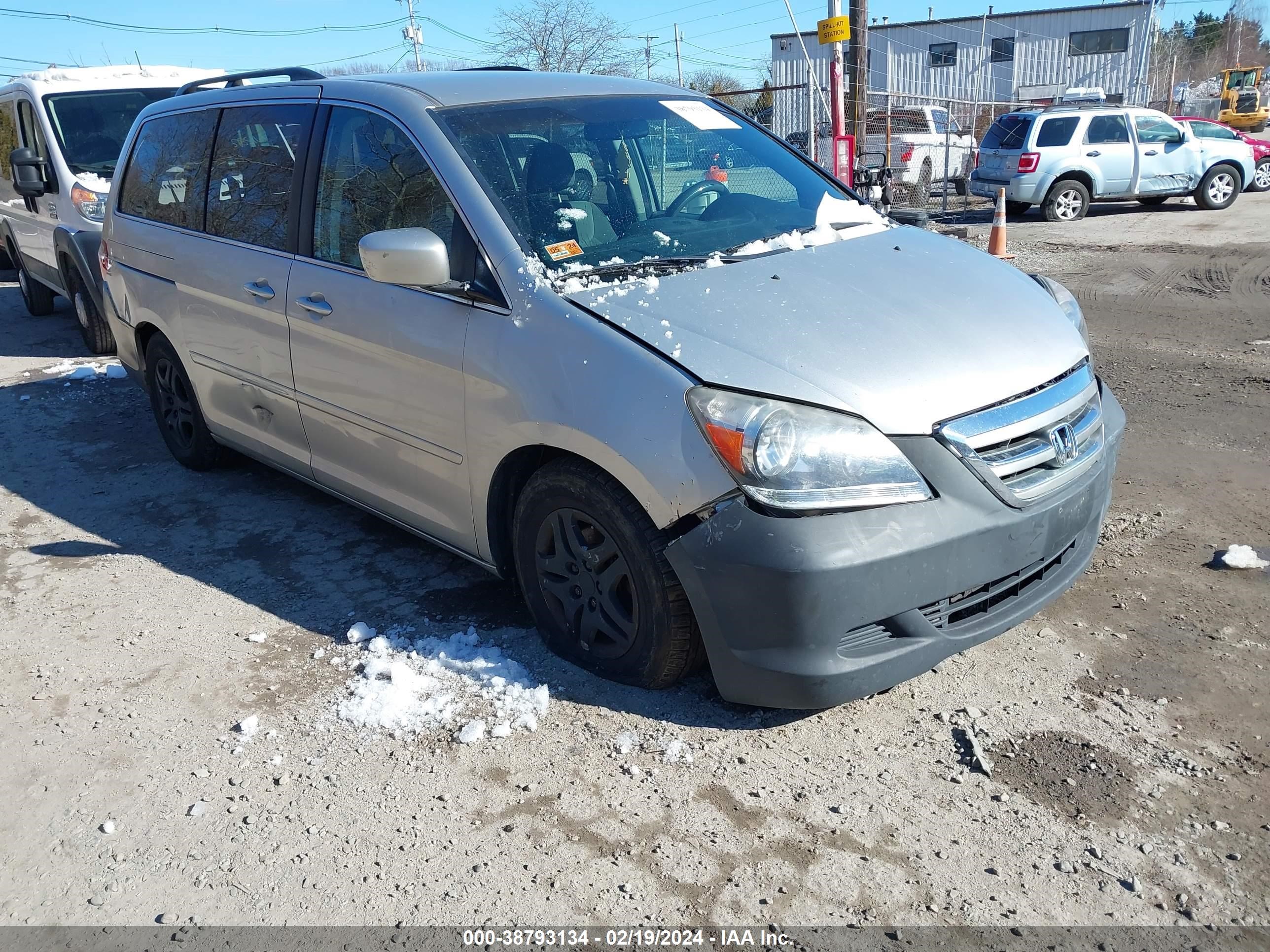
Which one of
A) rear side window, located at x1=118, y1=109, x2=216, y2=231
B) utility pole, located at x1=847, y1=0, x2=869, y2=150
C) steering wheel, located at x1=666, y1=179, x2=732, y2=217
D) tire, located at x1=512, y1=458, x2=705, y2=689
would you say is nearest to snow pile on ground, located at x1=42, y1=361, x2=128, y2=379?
rear side window, located at x1=118, y1=109, x2=216, y2=231

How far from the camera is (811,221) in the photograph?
3846 millimetres

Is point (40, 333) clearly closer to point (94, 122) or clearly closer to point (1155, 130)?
point (94, 122)

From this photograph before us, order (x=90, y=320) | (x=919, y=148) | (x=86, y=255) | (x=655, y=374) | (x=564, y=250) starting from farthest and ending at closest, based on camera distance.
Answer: (x=919, y=148)
(x=90, y=320)
(x=86, y=255)
(x=564, y=250)
(x=655, y=374)

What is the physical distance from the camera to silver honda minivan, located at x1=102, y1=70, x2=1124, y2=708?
8.84 ft

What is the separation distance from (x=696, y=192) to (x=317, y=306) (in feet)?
5.01

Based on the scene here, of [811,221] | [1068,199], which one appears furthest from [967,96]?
[811,221]

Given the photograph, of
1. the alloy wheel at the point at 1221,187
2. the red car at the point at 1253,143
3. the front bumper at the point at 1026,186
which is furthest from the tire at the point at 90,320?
the red car at the point at 1253,143

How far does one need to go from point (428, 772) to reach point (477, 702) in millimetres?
352

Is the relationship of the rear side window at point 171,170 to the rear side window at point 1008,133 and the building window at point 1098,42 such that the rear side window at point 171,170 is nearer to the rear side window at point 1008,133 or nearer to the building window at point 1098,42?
the rear side window at point 1008,133

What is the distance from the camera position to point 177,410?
5.49 meters

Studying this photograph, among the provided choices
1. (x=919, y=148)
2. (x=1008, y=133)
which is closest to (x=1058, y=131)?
(x=1008, y=133)

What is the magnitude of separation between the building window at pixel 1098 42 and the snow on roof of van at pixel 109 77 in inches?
1390

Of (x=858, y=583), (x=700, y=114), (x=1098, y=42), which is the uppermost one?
(x=1098, y=42)

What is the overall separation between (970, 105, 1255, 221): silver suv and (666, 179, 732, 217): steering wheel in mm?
13554
